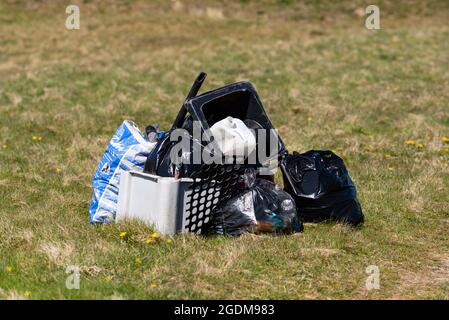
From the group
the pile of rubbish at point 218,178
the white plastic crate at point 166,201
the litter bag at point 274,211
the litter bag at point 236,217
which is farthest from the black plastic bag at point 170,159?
the litter bag at point 274,211

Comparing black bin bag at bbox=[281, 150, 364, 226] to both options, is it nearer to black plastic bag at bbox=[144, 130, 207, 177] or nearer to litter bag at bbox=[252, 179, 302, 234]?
litter bag at bbox=[252, 179, 302, 234]

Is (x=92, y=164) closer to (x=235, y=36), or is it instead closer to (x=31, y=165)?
(x=31, y=165)

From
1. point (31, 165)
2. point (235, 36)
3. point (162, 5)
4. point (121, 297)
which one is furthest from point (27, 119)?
point (162, 5)

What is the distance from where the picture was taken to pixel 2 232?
5.33 m

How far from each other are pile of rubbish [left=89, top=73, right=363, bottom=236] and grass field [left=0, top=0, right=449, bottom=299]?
162 mm

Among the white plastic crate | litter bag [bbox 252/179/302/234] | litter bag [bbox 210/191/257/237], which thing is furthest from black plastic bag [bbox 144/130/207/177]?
litter bag [bbox 252/179/302/234]

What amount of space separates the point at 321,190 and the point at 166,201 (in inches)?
50.1

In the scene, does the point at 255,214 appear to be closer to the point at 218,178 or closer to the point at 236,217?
the point at 236,217

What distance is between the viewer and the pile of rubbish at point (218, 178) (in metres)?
5.07

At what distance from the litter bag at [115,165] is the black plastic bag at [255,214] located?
0.74 metres

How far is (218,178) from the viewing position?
5.18 meters

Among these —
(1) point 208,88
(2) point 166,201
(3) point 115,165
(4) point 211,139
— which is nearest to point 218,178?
(4) point 211,139

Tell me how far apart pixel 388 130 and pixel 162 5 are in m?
16.1

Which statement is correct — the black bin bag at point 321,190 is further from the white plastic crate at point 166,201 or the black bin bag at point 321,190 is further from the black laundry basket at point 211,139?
the white plastic crate at point 166,201
